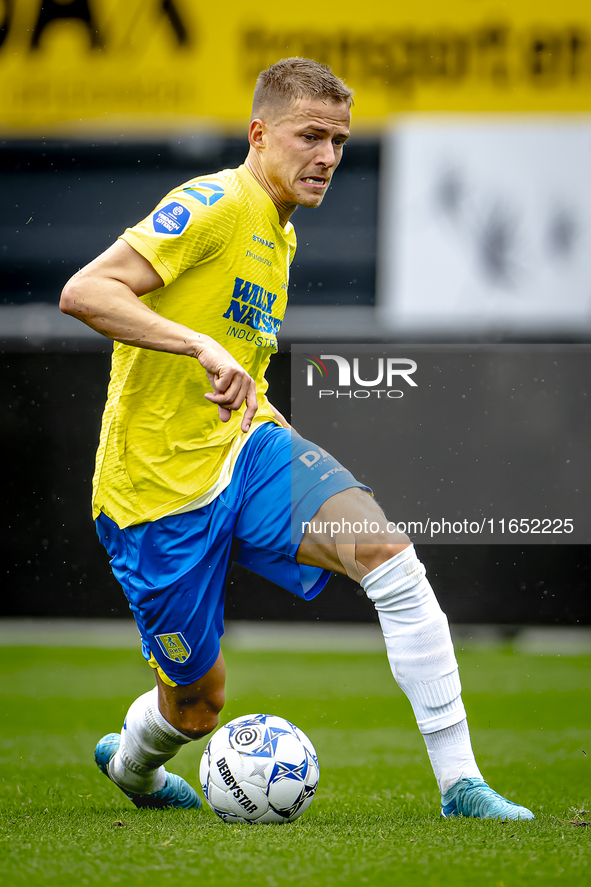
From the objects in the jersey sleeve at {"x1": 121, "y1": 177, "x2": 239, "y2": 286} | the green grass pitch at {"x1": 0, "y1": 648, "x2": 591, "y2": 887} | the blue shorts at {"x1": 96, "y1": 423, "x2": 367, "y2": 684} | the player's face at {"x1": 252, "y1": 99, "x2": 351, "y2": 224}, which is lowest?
the green grass pitch at {"x1": 0, "y1": 648, "x2": 591, "y2": 887}

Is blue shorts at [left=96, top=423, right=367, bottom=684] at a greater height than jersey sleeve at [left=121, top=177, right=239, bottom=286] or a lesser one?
lesser

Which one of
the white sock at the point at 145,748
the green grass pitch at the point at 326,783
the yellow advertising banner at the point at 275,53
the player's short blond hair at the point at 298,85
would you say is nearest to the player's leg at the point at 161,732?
the white sock at the point at 145,748

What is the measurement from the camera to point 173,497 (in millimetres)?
2342

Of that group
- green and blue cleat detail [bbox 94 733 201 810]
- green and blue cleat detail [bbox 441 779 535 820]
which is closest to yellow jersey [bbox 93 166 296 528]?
green and blue cleat detail [bbox 94 733 201 810]

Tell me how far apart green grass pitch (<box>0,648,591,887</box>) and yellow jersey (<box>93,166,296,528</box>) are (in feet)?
2.69

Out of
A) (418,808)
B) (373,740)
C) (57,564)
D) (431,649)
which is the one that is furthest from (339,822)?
(57,564)

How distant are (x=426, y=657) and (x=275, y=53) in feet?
11.5

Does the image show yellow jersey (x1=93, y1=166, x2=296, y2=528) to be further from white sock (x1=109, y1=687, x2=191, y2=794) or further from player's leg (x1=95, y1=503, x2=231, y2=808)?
white sock (x1=109, y1=687, x2=191, y2=794)

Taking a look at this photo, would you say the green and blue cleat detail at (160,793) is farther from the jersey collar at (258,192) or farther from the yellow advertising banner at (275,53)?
the yellow advertising banner at (275,53)

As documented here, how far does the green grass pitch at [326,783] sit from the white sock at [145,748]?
10cm

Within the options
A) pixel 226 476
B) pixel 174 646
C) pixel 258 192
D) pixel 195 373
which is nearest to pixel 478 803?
pixel 174 646

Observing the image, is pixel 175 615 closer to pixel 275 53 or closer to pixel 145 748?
pixel 145 748

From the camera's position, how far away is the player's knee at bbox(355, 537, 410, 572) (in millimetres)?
2092

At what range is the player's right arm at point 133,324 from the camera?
1908mm
